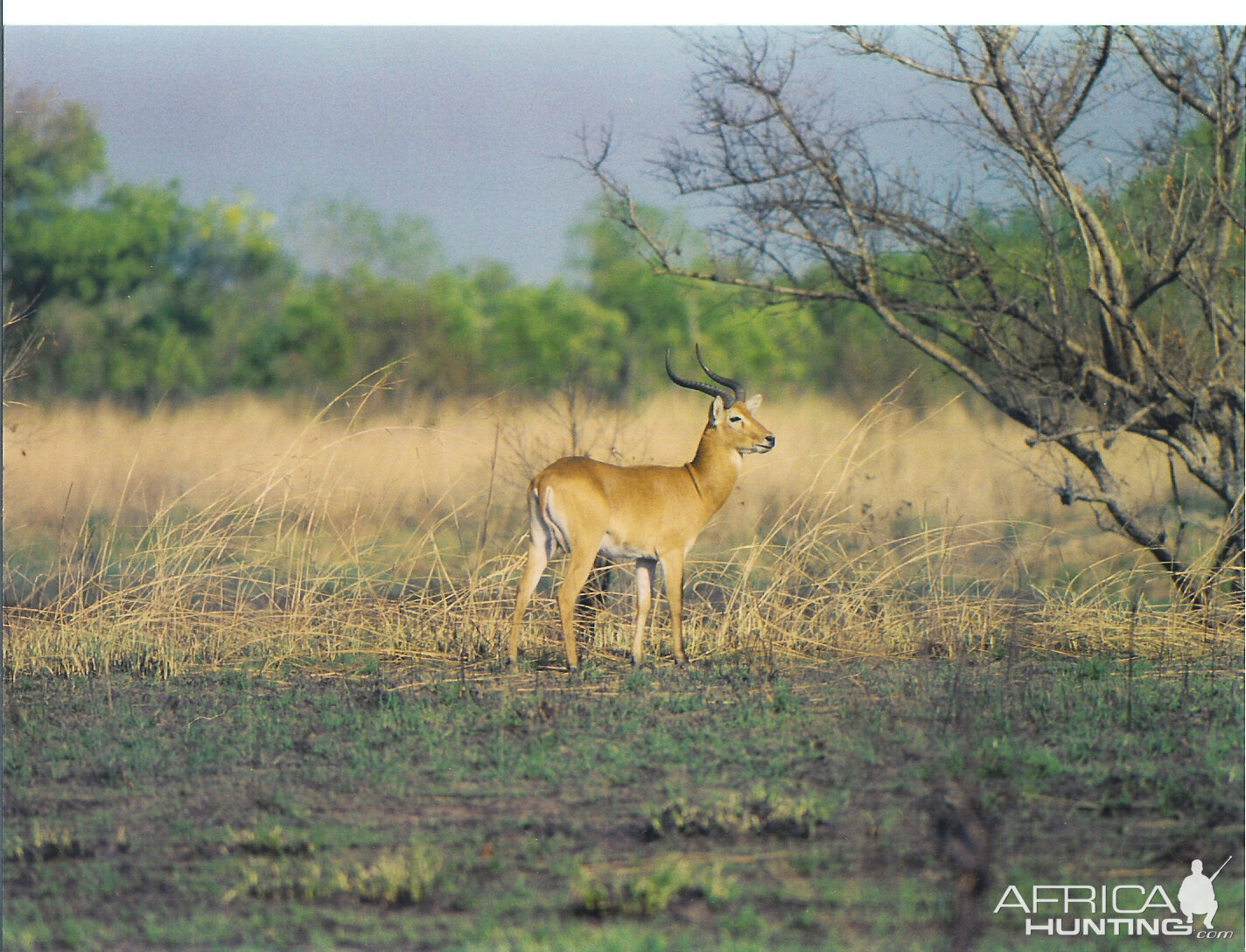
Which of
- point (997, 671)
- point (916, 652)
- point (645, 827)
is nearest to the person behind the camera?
point (645, 827)

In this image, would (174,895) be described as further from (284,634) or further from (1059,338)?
(1059,338)

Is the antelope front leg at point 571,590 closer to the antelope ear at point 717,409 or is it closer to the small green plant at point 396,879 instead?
the antelope ear at point 717,409

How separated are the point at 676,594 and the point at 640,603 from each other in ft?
0.74

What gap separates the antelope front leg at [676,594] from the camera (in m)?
7.23

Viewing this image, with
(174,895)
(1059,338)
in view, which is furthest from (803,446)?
→ (174,895)

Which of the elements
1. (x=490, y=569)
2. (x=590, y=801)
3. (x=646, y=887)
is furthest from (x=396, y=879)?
(x=490, y=569)

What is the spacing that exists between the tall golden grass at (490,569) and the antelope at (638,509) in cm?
43

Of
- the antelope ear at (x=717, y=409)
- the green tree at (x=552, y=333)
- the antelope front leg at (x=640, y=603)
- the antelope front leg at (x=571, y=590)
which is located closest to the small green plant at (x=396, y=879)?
the antelope front leg at (x=571, y=590)

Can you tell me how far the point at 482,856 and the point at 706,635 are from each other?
3.54 m

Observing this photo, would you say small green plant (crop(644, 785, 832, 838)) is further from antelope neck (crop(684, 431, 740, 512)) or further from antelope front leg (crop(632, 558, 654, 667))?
antelope neck (crop(684, 431, 740, 512))

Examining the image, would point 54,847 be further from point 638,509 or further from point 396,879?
point 638,509

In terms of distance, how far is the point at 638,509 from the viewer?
7.22 m

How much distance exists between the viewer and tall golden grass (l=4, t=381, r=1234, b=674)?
768cm

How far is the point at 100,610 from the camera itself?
7.91 m
